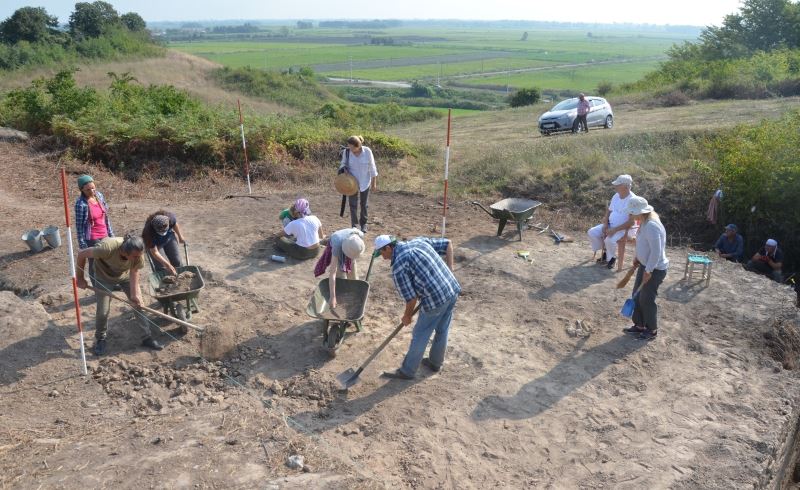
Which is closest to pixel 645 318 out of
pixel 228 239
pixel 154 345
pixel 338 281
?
pixel 338 281

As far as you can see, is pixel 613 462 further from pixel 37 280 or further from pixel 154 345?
pixel 37 280

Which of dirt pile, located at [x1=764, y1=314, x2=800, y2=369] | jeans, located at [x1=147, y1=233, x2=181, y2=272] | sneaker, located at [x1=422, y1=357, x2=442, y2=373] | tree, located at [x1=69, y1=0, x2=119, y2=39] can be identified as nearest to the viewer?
sneaker, located at [x1=422, y1=357, x2=442, y2=373]

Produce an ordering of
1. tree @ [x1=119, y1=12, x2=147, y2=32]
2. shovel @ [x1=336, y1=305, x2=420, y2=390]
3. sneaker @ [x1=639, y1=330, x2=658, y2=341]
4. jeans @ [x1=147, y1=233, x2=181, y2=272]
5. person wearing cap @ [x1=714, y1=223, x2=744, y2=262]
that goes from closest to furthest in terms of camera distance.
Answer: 1. shovel @ [x1=336, y1=305, x2=420, y2=390]
2. sneaker @ [x1=639, y1=330, x2=658, y2=341]
3. jeans @ [x1=147, y1=233, x2=181, y2=272]
4. person wearing cap @ [x1=714, y1=223, x2=744, y2=262]
5. tree @ [x1=119, y1=12, x2=147, y2=32]

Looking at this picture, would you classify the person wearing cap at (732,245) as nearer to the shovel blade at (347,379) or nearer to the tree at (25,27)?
the shovel blade at (347,379)

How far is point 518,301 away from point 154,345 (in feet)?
14.5

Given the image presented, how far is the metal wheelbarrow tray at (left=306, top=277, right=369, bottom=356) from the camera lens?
6.59 m

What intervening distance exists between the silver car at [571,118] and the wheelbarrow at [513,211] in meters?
9.66

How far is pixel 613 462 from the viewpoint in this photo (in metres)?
5.36

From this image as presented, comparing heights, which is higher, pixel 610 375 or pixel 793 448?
pixel 610 375

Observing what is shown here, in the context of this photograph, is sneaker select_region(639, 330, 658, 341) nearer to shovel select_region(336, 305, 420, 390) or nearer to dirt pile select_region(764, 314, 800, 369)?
dirt pile select_region(764, 314, 800, 369)

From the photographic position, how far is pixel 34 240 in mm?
9289

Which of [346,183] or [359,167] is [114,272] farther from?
[359,167]

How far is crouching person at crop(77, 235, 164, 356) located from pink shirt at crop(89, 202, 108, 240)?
0.73 meters

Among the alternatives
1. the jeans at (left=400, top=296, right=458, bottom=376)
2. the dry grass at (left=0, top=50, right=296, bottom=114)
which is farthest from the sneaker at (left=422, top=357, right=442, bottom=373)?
the dry grass at (left=0, top=50, right=296, bottom=114)
